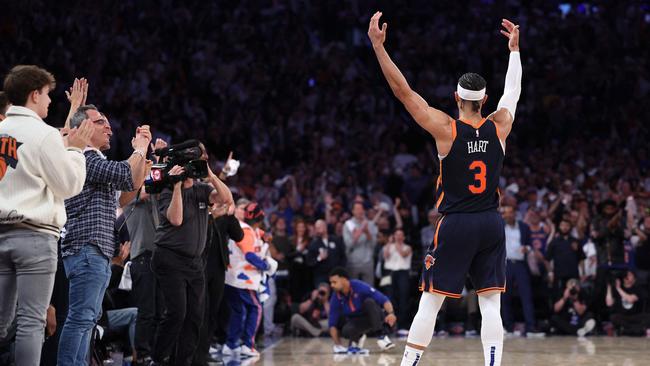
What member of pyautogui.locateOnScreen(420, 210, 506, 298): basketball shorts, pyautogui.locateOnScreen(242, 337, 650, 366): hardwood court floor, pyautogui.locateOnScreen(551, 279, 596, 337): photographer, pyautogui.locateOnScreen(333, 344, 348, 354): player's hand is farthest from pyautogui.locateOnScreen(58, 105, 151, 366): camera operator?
pyautogui.locateOnScreen(551, 279, 596, 337): photographer

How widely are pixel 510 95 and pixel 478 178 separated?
779mm

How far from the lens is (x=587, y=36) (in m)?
23.0

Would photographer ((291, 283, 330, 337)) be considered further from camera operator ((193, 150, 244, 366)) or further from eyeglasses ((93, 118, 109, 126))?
eyeglasses ((93, 118, 109, 126))

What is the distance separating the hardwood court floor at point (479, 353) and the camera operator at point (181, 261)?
204 centimetres

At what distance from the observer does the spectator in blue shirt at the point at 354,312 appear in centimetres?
1198

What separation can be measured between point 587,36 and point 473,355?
44.0ft

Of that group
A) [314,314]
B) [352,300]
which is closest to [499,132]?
[352,300]

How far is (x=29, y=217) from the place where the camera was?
5633 mm

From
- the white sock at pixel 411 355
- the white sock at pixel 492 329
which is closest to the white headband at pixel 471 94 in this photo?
the white sock at pixel 492 329

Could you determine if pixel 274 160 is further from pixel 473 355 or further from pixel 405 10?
pixel 473 355

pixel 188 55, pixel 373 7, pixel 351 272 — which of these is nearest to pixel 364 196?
pixel 351 272

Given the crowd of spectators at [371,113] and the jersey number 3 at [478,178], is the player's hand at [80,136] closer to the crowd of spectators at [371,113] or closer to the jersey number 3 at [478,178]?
the jersey number 3 at [478,178]

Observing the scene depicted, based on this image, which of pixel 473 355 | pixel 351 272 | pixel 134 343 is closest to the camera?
pixel 134 343

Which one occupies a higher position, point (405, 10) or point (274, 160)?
point (405, 10)
